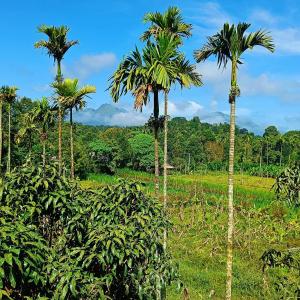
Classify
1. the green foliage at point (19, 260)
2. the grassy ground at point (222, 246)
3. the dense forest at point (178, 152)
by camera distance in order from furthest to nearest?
the dense forest at point (178, 152), the grassy ground at point (222, 246), the green foliage at point (19, 260)

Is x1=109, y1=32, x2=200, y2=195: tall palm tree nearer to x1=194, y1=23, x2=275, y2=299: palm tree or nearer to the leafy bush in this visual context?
x1=194, y1=23, x2=275, y2=299: palm tree

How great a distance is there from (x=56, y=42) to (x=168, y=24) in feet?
21.2

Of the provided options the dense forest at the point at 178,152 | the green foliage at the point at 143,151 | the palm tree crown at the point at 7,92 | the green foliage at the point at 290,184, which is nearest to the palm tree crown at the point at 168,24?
the green foliage at the point at 290,184

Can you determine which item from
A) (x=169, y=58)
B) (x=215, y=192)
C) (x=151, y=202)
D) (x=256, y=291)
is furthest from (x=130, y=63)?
(x=215, y=192)

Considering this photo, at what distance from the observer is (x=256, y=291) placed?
60.6ft

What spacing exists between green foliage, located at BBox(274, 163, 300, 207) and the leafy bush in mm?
2321

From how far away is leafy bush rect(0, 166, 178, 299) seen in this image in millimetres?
5121

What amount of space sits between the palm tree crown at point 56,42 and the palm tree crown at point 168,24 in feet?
17.4

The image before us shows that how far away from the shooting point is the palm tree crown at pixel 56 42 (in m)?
19.6

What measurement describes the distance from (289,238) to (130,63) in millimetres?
24031

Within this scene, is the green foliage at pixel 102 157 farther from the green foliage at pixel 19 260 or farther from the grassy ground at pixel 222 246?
the green foliage at pixel 19 260

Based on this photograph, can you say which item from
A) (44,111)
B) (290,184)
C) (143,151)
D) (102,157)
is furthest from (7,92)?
(143,151)

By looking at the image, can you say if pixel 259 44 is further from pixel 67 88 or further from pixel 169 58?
pixel 67 88

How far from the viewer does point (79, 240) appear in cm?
637
